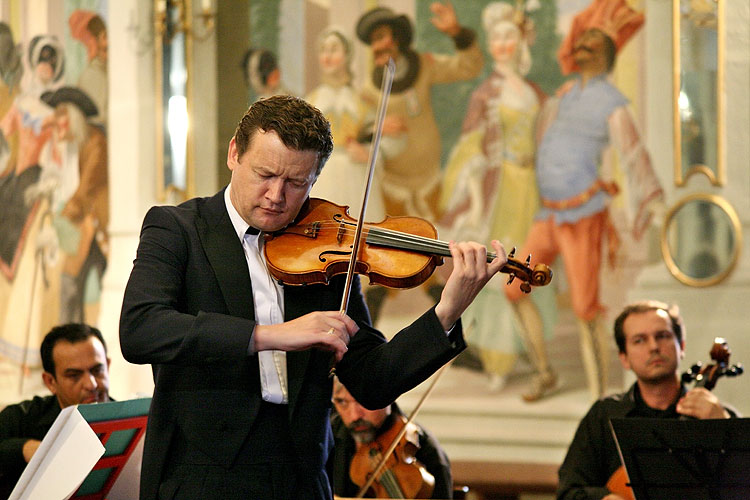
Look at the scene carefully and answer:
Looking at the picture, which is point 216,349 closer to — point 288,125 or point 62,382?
point 288,125

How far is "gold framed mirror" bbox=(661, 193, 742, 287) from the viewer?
15.6 ft

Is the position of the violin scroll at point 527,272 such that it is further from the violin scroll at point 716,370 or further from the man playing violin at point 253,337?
the violin scroll at point 716,370

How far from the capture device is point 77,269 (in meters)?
5.20

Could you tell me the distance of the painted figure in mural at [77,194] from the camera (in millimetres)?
5164

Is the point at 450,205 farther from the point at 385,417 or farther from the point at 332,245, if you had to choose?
the point at 332,245

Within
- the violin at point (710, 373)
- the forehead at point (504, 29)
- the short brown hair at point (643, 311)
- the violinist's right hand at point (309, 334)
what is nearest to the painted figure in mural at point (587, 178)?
the forehead at point (504, 29)

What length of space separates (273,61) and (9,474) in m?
3.02

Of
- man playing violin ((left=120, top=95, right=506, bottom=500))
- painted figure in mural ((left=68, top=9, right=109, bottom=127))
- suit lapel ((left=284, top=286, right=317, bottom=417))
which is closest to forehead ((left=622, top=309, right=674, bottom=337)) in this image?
man playing violin ((left=120, top=95, right=506, bottom=500))

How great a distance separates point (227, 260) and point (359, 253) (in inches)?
11.7

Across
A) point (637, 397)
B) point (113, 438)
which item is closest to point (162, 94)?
point (637, 397)

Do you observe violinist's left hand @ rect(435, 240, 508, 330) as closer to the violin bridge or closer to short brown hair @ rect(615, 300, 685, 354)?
the violin bridge

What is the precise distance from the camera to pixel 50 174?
5.15 m

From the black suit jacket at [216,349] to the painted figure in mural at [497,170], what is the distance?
3194 mm

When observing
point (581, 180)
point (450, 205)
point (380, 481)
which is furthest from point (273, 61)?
point (380, 481)
